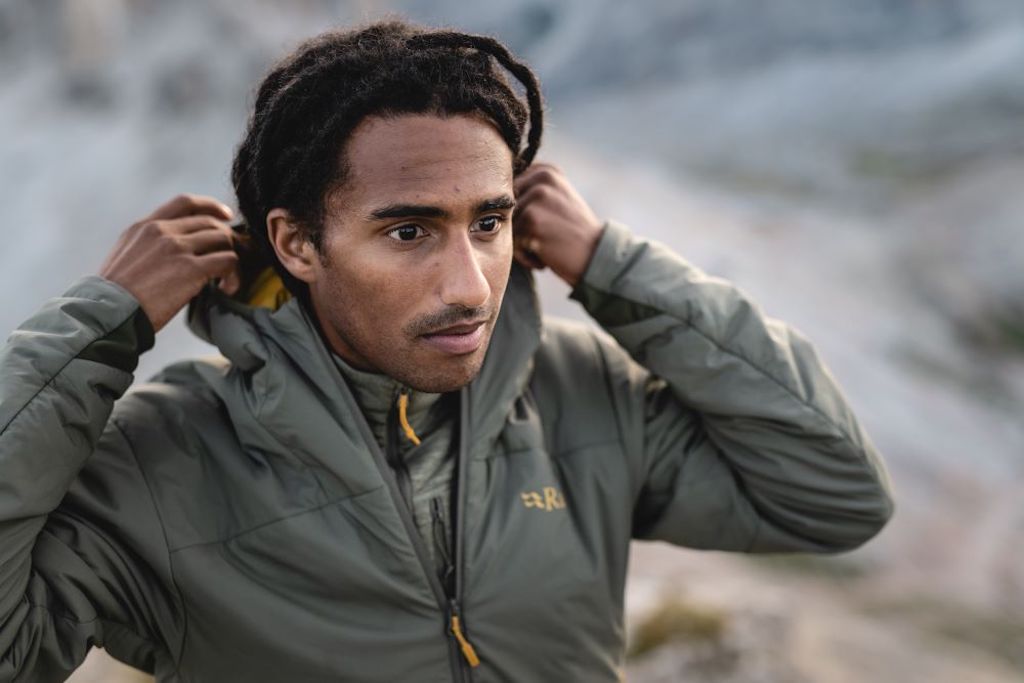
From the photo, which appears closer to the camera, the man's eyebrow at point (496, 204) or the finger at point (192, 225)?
the man's eyebrow at point (496, 204)

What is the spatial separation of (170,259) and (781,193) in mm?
8924

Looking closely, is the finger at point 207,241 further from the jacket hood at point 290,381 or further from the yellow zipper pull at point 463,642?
the yellow zipper pull at point 463,642

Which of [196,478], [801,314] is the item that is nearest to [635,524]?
[196,478]

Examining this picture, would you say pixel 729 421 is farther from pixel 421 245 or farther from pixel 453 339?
pixel 421 245

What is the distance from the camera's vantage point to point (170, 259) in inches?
74.1

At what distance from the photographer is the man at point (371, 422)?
173cm

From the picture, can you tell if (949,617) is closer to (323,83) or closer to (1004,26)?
(323,83)

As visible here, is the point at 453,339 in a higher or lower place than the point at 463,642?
higher

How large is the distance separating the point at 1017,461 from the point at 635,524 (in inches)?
202

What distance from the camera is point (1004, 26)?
11.8m

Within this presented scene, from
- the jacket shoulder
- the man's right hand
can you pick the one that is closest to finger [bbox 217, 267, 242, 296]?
the man's right hand

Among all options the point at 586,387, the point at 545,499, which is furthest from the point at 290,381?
the point at 586,387

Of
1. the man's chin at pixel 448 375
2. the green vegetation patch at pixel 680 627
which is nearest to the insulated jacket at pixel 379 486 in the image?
the man's chin at pixel 448 375

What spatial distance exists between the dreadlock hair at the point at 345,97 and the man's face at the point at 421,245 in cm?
3
